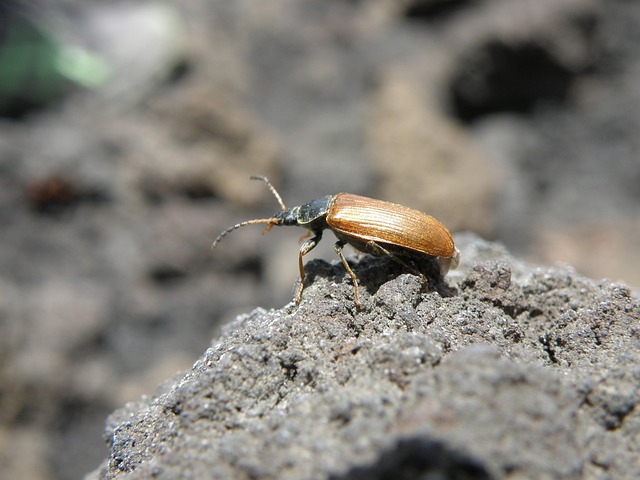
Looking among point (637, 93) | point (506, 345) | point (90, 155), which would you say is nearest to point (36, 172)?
point (90, 155)

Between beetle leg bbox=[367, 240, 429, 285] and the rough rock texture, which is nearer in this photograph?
the rough rock texture

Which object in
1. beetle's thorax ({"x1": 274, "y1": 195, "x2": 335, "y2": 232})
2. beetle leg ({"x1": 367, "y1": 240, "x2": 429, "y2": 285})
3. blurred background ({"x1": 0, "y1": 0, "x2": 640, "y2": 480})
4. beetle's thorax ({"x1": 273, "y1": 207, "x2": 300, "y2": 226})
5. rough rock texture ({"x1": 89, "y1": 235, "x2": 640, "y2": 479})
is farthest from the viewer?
blurred background ({"x1": 0, "y1": 0, "x2": 640, "y2": 480})

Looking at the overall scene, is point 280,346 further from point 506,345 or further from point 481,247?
point 481,247

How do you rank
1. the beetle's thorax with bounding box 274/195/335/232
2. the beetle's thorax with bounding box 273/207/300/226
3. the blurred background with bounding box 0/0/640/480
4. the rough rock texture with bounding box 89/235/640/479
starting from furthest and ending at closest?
the blurred background with bounding box 0/0/640/480
the beetle's thorax with bounding box 273/207/300/226
the beetle's thorax with bounding box 274/195/335/232
the rough rock texture with bounding box 89/235/640/479

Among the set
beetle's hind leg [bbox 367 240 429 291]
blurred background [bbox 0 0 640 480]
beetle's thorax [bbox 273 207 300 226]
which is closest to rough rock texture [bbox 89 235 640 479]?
beetle's hind leg [bbox 367 240 429 291]

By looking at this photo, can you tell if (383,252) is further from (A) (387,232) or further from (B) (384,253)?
(A) (387,232)

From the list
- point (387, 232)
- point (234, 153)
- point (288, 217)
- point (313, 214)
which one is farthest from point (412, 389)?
point (234, 153)

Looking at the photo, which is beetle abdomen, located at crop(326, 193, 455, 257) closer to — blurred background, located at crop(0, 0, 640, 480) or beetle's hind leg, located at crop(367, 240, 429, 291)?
beetle's hind leg, located at crop(367, 240, 429, 291)

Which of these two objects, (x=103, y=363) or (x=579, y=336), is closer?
(x=579, y=336)
